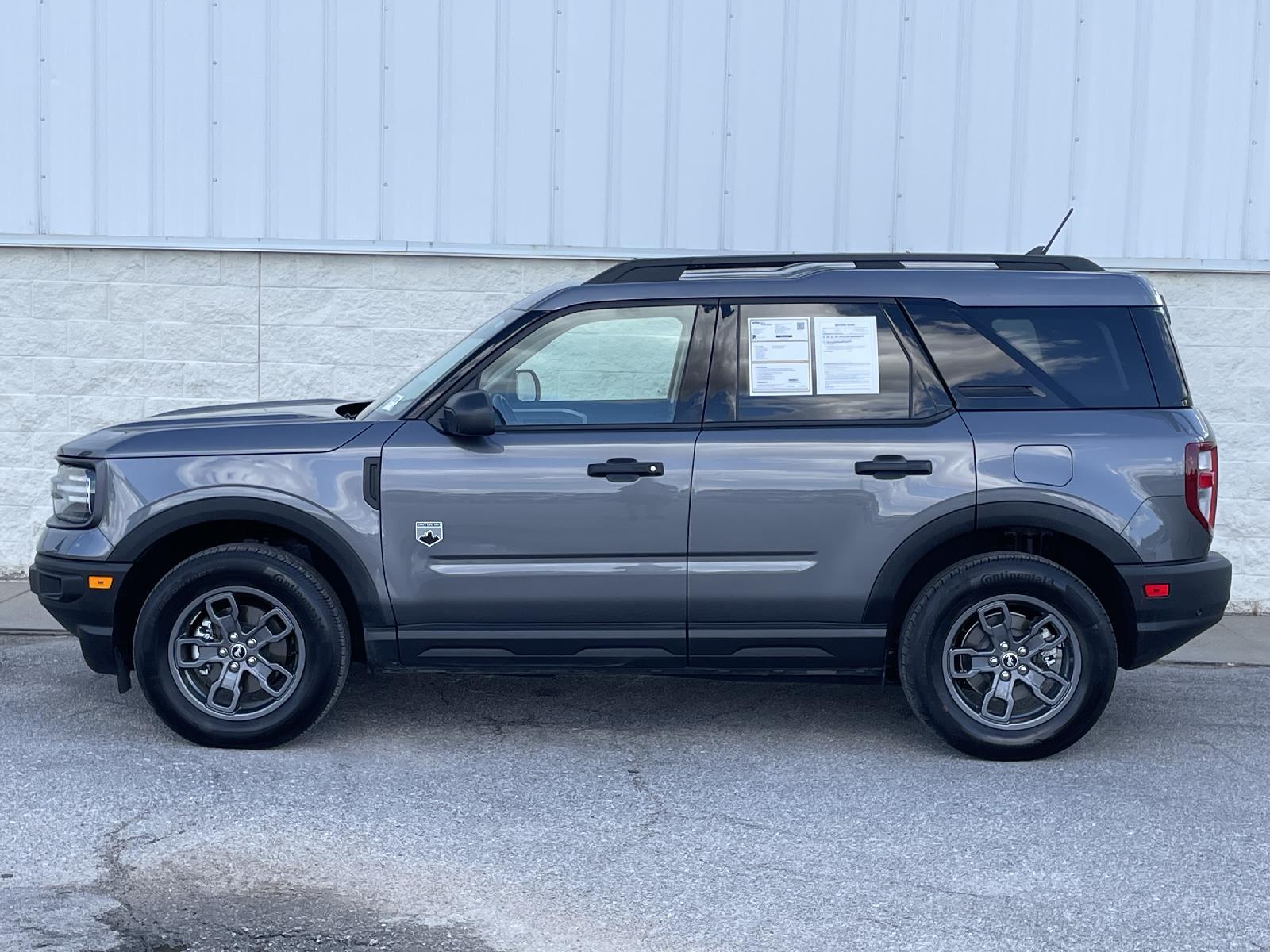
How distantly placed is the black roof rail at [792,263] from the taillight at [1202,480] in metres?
0.83

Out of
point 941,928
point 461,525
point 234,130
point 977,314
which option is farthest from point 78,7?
point 941,928

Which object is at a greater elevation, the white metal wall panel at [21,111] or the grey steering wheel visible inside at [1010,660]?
the white metal wall panel at [21,111]

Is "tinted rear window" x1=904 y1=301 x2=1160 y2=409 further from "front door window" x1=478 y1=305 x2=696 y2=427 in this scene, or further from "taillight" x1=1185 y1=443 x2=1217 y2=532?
"front door window" x1=478 y1=305 x2=696 y2=427

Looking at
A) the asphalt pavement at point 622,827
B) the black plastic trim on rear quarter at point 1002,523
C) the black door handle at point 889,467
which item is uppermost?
the black door handle at point 889,467

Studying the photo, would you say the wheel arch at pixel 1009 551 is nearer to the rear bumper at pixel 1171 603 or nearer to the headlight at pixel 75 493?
the rear bumper at pixel 1171 603

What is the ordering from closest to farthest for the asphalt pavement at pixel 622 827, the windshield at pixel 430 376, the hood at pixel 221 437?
the asphalt pavement at pixel 622 827
the hood at pixel 221 437
the windshield at pixel 430 376

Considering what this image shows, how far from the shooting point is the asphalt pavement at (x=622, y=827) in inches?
161

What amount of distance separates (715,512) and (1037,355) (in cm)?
141

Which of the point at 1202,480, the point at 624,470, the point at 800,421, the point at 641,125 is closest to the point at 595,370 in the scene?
the point at 624,470

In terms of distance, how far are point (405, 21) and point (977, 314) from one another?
5.23 meters

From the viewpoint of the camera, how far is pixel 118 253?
383 inches

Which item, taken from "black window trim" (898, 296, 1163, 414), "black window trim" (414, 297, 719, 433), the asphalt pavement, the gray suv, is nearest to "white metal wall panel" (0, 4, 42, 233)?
the asphalt pavement

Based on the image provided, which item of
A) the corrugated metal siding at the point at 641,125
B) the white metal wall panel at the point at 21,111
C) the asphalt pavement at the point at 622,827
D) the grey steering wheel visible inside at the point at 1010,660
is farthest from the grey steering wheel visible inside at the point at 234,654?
the white metal wall panel at the point at 21,111

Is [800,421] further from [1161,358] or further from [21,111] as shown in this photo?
[21,111]
